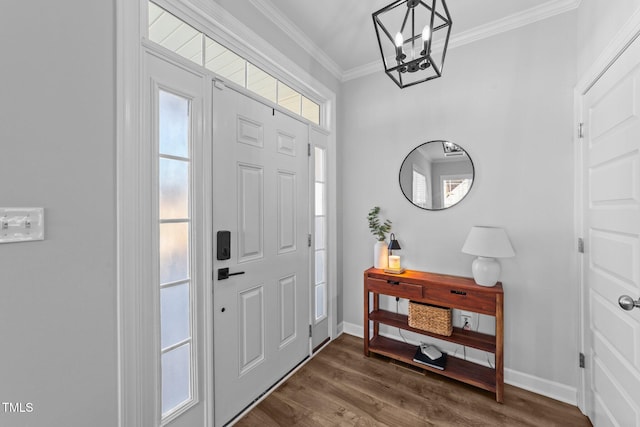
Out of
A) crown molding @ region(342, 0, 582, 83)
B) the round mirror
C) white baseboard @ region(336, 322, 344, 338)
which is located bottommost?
white baseboard @ region(336, 322, 344, 338)

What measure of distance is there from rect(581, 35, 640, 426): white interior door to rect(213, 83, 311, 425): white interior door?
189 centimetres

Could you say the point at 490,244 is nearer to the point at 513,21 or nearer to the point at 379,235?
the point at 379,235

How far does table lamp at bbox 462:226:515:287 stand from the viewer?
1871 mm

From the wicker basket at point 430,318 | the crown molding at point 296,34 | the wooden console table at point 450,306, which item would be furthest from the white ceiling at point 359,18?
the wicker basket at point 430,318

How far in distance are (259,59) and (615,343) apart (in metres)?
2.68

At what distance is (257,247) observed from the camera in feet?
6.16

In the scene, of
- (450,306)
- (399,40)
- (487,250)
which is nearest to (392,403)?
(450,306)

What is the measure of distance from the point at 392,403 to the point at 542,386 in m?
1.13

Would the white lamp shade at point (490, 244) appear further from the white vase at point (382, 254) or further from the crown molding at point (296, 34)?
the crown molding at point (296, 34)

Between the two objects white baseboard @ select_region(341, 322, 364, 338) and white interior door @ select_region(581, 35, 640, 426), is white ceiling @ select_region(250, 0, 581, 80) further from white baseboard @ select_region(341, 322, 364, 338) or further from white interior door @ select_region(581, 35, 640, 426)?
white baseboard @ select_region(341, 322, 364, 338)
